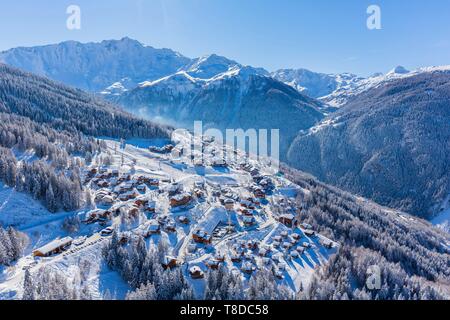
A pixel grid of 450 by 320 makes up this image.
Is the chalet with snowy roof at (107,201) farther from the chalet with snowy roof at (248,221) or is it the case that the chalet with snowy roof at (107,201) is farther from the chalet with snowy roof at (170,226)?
the chalet with snowy roof at (248,221)

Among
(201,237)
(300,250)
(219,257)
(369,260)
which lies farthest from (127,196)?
(369,260)

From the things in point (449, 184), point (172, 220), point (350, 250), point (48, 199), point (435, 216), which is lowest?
point (435, 216)

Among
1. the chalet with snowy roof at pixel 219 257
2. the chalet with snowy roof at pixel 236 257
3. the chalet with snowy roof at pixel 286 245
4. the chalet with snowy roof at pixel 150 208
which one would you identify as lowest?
the chalet with snowy roof at pixel 286 245

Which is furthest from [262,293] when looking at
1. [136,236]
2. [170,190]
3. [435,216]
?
[435,216]

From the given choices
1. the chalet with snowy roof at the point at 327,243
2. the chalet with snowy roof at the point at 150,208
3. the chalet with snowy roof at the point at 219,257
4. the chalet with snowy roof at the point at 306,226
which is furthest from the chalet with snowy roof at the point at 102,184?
the chalet with snowy roof at the point at 327,243

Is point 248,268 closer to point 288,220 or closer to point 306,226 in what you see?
point 288,220

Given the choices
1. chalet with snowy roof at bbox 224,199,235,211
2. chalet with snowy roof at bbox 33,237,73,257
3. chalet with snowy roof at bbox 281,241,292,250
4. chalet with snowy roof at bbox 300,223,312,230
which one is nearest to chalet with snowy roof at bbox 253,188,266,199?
chalet with snowy roof at bbox 224,199,235,211

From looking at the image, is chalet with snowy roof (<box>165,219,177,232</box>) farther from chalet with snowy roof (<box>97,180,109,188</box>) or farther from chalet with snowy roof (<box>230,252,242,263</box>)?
chalet with snowy roof (<box>97,180,109,188</box>)
